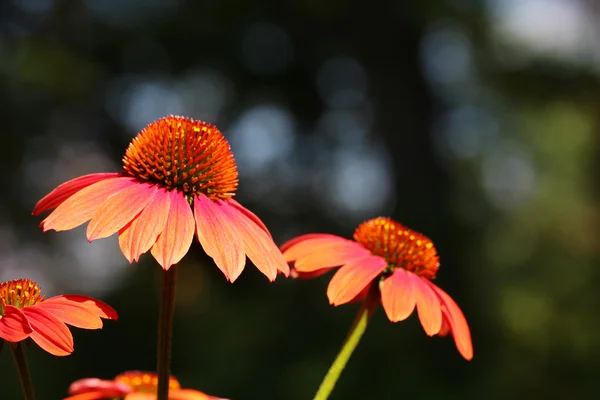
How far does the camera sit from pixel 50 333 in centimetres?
69

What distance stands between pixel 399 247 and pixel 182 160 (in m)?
0.32

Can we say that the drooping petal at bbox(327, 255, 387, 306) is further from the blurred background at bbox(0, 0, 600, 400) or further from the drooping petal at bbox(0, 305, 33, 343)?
the blurred background at bbox(0, 0, 600, 400)

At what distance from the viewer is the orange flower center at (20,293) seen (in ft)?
2.41

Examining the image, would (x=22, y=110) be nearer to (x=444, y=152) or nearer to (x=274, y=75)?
(x=274, y=75)

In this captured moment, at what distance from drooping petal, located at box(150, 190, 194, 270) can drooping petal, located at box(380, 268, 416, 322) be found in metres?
0.25

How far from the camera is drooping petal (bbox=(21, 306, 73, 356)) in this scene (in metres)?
0.67

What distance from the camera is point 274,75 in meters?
7.52

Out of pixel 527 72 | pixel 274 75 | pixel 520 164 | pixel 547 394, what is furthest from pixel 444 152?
pixel 520 164

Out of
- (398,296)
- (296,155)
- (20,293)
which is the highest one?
(20,293)

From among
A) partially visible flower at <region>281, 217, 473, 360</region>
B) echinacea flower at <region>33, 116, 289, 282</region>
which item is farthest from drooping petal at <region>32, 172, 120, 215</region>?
partially visible flower at <region>281, 217, 473, 360</region>

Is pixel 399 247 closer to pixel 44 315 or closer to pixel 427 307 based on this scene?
pixel 427 307

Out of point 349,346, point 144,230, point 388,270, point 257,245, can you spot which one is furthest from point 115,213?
point 388,270

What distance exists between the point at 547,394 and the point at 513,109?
3.66 metres

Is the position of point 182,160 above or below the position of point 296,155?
above
